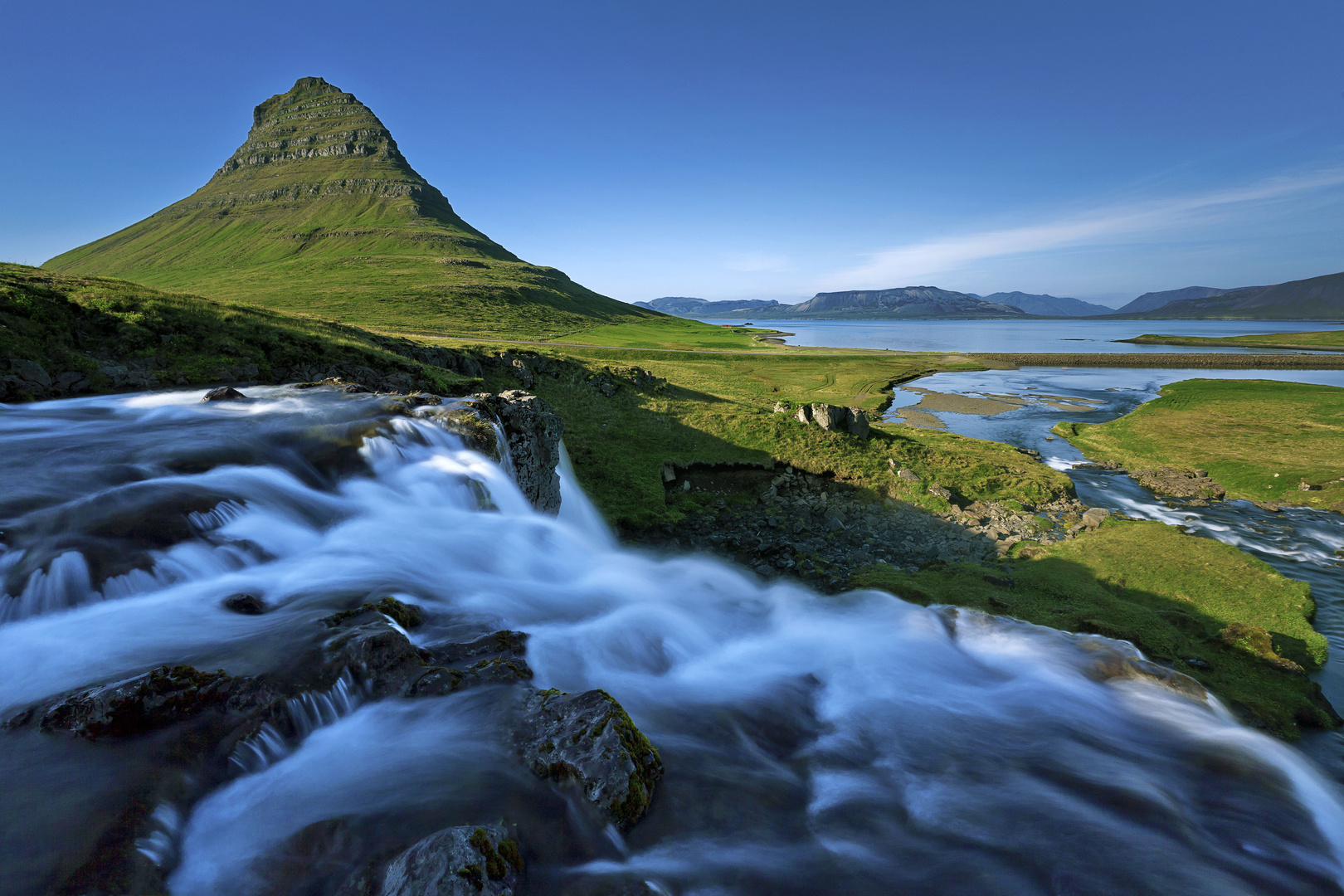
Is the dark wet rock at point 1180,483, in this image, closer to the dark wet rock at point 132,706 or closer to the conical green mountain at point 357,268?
the dark wet rock at point 132,706

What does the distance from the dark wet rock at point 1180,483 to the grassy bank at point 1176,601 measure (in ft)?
22.7

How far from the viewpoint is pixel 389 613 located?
846 centimetres

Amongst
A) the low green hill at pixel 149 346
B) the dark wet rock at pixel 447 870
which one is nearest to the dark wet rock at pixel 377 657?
the dark wet rock at pixel 447 870

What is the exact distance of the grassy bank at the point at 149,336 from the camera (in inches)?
707

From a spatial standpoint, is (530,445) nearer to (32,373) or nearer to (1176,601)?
(32,373)

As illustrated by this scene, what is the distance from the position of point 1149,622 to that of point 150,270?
22689 cm

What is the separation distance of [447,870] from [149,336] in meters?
26.5

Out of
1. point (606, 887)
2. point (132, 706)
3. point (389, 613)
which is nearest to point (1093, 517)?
point (606, 887)

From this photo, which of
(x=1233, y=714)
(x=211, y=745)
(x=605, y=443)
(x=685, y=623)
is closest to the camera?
(x=211, y=745)

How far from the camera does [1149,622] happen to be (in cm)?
1440

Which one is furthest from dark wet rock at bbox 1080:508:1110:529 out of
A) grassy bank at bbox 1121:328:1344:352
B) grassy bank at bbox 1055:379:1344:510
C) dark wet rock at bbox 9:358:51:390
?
grassy bank at bbox 1121:328:1344:352

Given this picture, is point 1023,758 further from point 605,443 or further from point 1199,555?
point 605,443

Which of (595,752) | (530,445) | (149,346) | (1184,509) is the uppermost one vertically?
(149,346)

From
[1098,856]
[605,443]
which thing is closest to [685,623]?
[1098,856]
